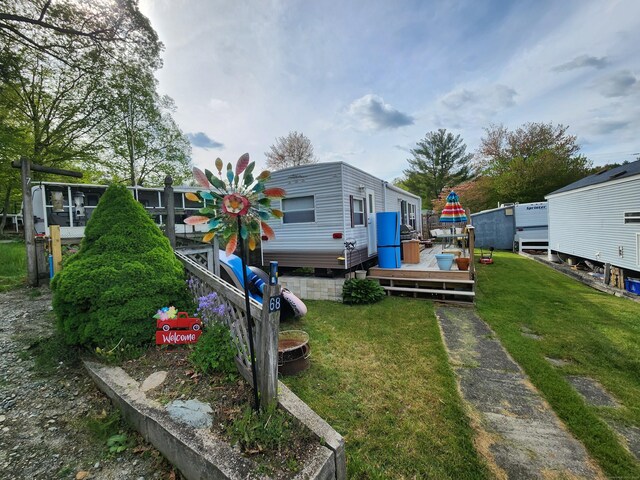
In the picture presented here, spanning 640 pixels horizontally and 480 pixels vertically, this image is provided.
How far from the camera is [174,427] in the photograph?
77.0 inches

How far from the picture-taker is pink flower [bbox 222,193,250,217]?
6.25 feet

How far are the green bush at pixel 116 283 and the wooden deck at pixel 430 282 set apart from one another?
545 cm

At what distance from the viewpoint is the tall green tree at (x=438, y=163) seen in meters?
29.0

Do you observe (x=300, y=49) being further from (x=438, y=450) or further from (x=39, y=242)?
(x=438, y=450)

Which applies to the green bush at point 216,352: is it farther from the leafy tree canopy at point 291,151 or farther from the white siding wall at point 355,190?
the leafy tree canopy at point 291,151

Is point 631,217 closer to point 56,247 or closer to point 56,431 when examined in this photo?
point 56,431

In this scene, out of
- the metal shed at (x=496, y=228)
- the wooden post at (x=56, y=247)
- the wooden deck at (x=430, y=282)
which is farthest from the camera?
the metal shed at (x=496, y=228)

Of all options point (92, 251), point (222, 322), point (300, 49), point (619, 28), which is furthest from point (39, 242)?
point (619, 28)

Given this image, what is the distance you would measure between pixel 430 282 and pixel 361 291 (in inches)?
70.7

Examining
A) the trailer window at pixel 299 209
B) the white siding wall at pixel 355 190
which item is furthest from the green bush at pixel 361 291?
the trailer window at pixel 299 209

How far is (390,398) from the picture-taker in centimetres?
307

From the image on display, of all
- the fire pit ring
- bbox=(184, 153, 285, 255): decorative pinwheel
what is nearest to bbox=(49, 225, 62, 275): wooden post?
the fire pit ring

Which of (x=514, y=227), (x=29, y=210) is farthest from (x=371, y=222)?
(x=514, y=227)

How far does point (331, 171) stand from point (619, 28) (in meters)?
8.56
